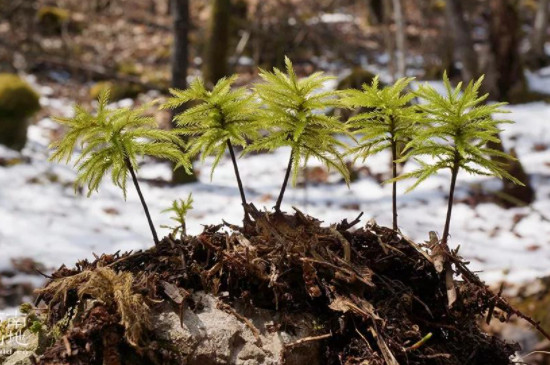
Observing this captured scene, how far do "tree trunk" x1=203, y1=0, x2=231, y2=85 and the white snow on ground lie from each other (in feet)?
7.25

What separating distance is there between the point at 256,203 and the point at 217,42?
4135mm

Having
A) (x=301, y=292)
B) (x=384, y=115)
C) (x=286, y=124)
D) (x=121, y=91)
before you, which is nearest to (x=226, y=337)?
(x=301, y=292)

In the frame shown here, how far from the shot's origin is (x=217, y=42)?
31.9 feet

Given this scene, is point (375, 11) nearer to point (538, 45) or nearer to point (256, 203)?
point (538, 45)

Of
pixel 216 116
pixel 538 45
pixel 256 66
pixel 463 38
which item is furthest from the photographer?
pixel 538 45

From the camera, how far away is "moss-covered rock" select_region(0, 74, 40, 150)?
846cm

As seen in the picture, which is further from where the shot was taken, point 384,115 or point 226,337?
point 384,115

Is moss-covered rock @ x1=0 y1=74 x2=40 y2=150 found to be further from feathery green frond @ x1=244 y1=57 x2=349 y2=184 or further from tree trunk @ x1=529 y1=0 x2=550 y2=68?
tree trunk @ x1=529 y1=0 x2=550 y2=68

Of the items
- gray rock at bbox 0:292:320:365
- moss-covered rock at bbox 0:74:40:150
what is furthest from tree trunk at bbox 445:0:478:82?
gray rock at bbox 0:292:320:365

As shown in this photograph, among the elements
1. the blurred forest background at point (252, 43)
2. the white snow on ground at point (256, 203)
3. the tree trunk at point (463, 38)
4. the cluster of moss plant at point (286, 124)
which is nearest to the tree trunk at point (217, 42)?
the blurred forest background at point (252, 43)

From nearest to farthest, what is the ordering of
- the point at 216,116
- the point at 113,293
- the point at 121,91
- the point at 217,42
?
the point at 113,293, the point at 216,116, the point at 217,42, the point at 121,91

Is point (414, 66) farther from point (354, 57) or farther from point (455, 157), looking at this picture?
point (455, 157)

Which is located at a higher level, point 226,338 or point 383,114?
point 383,114

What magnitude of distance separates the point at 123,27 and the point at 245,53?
4.80 m
